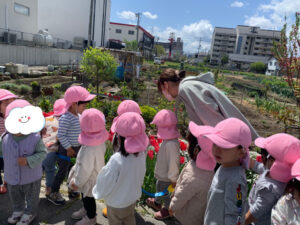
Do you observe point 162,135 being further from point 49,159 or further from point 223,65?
point 223,65

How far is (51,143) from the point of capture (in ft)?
8.90

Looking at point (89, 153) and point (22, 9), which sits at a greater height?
point (22, 9)

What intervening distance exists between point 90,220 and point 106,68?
23.1 feet

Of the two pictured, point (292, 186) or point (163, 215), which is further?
point (163, 215)

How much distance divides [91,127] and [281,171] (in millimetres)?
1569

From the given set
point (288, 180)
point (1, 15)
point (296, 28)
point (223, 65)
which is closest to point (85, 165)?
point (288, 180)

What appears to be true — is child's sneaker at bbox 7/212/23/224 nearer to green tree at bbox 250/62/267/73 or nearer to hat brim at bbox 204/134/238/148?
hat brim at bbox 204/134/238/148

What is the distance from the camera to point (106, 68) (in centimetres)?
866

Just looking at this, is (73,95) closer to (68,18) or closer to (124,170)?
(124,170)

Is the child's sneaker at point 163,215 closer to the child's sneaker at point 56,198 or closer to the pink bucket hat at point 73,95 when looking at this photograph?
the child's sneaker at point 56,198

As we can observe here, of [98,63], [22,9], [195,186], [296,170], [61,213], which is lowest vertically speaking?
[61,213]

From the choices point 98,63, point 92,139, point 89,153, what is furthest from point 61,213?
point 98,63

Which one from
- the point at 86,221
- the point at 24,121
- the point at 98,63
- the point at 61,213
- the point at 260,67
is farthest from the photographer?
the point at 260,67

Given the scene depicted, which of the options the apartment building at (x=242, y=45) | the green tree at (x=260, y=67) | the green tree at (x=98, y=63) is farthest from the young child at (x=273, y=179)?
the apartment building at (x=242, y=45)
